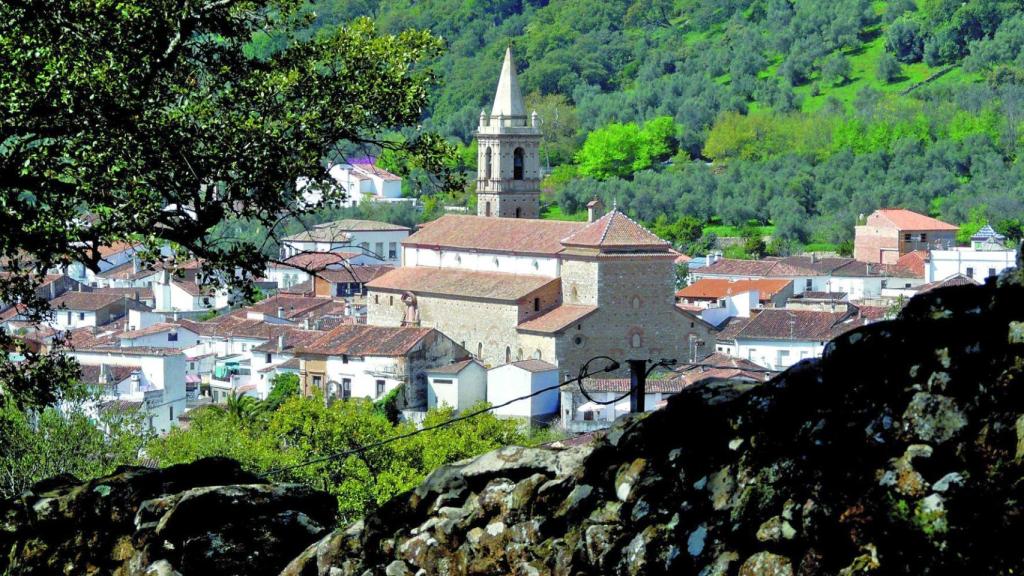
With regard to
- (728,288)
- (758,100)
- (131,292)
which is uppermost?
(758,100)

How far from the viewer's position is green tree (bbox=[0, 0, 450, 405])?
35.6 feet

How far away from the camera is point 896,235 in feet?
346

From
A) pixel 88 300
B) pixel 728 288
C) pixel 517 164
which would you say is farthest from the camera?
pixel 517 164

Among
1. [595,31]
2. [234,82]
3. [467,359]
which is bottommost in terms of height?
[467,359]

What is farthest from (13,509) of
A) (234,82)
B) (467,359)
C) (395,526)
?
(467,359)

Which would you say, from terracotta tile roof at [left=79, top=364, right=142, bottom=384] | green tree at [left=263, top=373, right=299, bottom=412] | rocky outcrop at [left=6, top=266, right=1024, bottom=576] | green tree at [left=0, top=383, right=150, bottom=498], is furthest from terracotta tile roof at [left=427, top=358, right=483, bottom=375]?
rocky outcrop at [left=6, top=266, right=1024, bottom=576]

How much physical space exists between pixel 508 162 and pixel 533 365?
95.5 feet

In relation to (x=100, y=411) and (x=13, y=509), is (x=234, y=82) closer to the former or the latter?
(x=13, y=509)

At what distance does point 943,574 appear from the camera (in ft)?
20.3

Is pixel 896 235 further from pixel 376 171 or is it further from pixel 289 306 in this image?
pixel 376 171

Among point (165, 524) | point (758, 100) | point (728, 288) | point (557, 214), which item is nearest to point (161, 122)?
point (165, 524)

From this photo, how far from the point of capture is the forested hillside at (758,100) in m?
122

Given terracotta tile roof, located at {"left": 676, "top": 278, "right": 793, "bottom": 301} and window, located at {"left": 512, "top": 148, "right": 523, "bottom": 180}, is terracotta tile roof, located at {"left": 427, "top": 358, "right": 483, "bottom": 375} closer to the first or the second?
terracotta tile roof, located at {"left": 676, "top": 278, "right": 793, "bottom": 301}

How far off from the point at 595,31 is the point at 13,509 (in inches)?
6757
